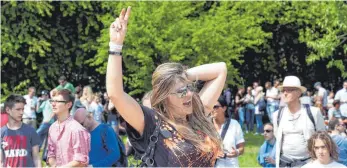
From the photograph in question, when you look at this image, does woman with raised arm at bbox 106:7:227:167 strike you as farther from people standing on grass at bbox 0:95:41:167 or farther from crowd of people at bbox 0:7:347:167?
people standing on grass at bbox 0:95:41:167

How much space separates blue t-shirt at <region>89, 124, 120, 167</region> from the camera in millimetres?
9148

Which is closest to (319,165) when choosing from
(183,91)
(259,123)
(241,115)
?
(183,91)

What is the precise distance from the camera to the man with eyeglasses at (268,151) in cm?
969

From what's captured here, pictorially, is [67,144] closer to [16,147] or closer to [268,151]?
[16,147]

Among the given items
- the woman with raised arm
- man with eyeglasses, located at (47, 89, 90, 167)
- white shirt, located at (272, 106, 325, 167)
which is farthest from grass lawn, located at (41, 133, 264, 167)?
the woman with raised arm

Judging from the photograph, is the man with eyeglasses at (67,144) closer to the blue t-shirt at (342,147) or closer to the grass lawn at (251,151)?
the blue t-shirt at (342,147)

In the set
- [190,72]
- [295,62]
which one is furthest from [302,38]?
[190,72]

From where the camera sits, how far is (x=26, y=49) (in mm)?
28609

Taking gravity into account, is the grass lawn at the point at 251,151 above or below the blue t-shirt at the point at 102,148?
below

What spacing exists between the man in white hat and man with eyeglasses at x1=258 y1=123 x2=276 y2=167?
0.52 m

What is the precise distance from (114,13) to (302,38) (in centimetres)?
827

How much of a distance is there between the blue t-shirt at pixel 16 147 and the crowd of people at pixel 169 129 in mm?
11

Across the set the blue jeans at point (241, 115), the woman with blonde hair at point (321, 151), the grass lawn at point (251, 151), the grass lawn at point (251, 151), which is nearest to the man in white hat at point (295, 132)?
the woman with blonde hair at point (321, 151)

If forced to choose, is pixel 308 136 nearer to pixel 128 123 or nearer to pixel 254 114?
pixel 128 123
